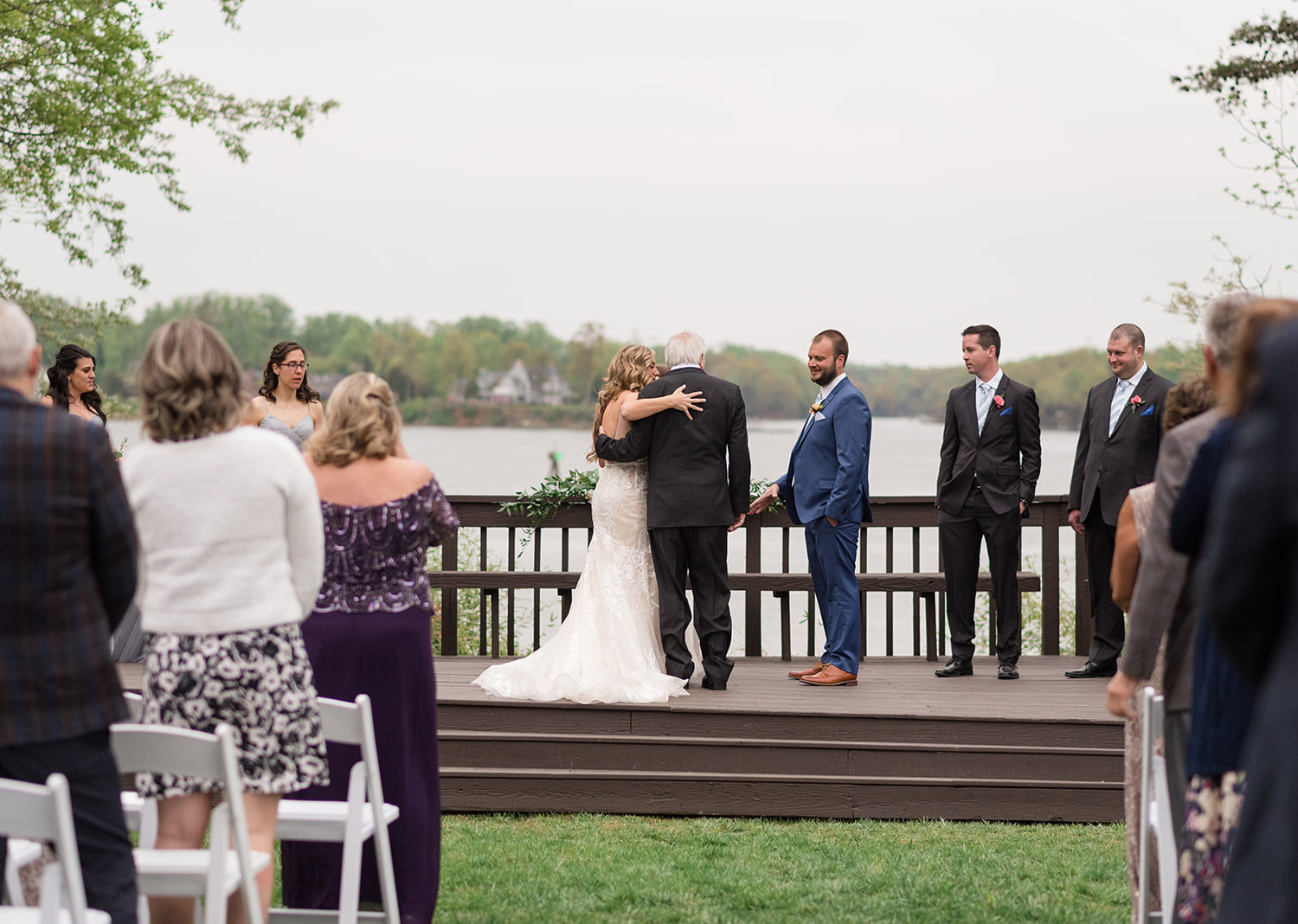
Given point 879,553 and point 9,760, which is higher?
point 9,760

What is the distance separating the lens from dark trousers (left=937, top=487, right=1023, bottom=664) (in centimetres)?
690

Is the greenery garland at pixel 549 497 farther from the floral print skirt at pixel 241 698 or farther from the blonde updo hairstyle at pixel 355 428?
the floral print skirt at pixel 241 698

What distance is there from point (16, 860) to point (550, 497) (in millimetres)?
4932

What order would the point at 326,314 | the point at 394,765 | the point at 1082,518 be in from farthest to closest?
the point at 326,314 → the point at 1082,518 → the point at 394,765

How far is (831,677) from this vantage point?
6.69 meters

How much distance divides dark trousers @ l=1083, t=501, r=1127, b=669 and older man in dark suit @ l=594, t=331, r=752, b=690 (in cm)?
207

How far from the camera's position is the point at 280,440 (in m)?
2.94

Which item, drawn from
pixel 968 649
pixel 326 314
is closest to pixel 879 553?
pixel 326 314

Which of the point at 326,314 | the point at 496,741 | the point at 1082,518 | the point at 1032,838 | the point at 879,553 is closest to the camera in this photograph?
the point at 1032,838

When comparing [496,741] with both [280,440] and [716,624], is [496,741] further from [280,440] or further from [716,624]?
[280,440]

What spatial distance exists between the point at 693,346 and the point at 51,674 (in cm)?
433

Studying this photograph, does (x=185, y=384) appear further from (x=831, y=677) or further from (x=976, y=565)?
(x=976, y=565)

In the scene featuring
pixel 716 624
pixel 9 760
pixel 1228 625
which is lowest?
pixel 716 624

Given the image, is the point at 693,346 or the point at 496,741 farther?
the point at 693,346
